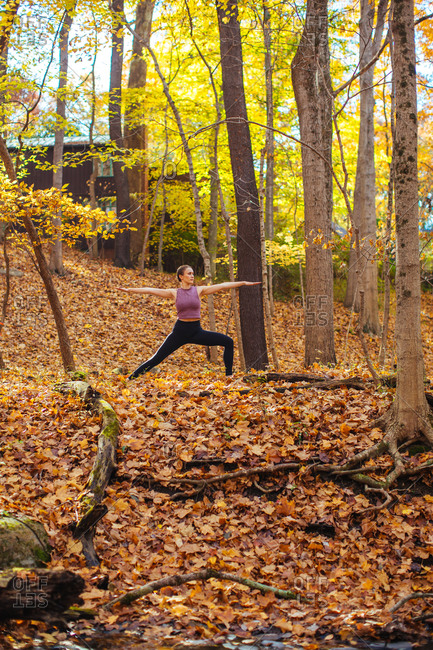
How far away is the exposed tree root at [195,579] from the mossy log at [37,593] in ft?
1.49

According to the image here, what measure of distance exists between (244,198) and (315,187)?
6.36 ft

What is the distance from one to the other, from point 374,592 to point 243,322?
7.48m

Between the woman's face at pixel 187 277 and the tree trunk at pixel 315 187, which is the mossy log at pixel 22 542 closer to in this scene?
the woman's face at pixel 187 277

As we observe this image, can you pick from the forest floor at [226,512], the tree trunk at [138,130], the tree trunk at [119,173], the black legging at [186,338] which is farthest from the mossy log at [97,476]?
the tree trunk at [119,173]

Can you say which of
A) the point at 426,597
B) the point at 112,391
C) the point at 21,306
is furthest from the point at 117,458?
the point at 21,306

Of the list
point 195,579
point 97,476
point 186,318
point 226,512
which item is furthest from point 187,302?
point 195,579

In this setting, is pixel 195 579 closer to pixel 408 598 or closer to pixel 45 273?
pixel 408 598

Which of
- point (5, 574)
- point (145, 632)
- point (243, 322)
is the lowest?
point (145, 632)

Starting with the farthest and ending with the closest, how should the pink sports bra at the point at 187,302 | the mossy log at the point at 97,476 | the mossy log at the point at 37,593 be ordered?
the pink sports bra at the point at 187,302, the mossy log at the point at 97,476, the mossy log at the point at 37,593

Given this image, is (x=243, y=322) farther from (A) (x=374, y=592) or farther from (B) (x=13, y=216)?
(A) (x=374, y=592)

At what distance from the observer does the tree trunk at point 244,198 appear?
1084cm

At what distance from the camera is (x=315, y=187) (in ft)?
30.5

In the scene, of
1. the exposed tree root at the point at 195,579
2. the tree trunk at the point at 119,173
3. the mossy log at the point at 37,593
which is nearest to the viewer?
the mossy log at the point at 37,593

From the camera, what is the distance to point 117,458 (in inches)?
219
